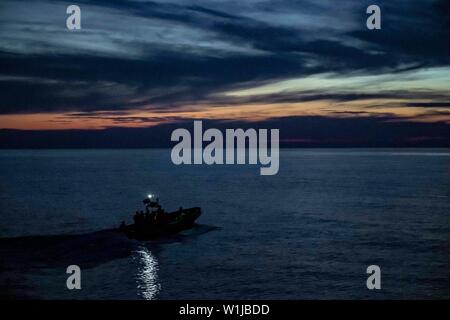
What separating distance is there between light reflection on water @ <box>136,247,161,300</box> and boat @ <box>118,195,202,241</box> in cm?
310

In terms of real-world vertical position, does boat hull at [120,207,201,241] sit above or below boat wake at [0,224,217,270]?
above

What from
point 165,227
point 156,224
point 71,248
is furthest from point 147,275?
point 165,227

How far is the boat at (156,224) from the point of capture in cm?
4084

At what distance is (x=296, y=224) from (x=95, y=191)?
169 ft

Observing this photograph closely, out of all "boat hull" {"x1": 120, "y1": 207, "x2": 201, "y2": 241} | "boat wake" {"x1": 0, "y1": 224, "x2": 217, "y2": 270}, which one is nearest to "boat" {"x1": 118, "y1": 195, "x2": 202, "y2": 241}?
"boat hull" {"x1": 120, "y1": 207, "x2": 201, "y2": 241}

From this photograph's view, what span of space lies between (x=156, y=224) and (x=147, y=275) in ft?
37.4

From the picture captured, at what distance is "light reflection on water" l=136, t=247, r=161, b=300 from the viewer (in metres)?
27.7

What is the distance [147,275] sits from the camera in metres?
30.9

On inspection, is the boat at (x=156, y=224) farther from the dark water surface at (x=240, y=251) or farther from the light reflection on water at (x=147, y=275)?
the light reflection on water at (x=147, y=275)

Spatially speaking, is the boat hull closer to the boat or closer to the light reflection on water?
the boat

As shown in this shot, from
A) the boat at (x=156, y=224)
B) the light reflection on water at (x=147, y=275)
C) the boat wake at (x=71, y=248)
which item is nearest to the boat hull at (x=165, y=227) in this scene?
the boat at (x=156, y=224)

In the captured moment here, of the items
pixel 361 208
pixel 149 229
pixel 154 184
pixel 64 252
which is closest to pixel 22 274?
pixel 64 252

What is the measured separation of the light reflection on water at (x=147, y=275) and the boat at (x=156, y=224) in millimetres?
3099
